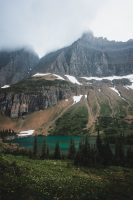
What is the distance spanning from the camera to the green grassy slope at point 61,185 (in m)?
57.7

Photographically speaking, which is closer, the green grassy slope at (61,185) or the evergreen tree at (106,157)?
the green grassy slope at (61,185)

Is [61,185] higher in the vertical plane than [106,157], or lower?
higher

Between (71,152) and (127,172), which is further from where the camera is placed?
(71,152)

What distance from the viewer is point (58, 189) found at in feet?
211

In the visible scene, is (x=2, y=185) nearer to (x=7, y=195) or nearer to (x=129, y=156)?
(x=7, y=195)

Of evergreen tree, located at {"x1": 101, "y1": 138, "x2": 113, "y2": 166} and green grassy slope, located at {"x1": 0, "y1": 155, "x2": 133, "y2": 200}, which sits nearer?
green grassy slope, located at {"x1": 0, "y1": 155, "x2": 133, "y2": 200}

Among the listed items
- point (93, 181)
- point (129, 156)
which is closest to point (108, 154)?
point (129, 156)

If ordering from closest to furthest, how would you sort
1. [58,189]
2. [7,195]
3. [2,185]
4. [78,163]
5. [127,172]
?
1. [7,195]
2. [2,185]
3. [58,189]
4. [127,172]
5. [78,163]

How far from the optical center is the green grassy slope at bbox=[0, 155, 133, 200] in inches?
2272

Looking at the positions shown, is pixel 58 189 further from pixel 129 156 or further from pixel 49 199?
pixel 129 156

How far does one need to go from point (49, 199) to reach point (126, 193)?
20770 millimetres

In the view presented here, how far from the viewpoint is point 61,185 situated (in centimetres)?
6906

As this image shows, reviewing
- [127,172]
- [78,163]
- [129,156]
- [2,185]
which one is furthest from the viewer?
[129,156]

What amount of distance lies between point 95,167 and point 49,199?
52.5m
